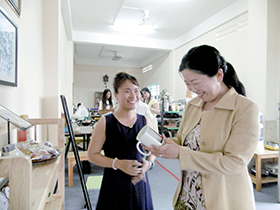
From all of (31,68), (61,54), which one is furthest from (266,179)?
(61,54)

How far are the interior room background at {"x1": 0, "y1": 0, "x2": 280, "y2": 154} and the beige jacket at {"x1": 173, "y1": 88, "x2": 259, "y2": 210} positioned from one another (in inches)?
40.3

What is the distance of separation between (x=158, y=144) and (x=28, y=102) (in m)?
1.37

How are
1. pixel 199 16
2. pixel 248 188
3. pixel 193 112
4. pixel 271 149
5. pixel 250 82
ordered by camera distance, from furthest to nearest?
pixel 199 16 → pixel 250 82 → pixel 271 149 → pixel 193 112 → pixel 248 188

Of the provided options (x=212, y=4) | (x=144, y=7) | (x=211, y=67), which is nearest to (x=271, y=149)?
(x=211, y=67)

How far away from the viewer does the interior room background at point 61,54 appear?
62.7 inches

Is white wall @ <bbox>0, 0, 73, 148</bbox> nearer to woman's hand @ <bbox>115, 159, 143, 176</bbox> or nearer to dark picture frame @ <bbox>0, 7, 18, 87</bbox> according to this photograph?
dark picture frame @ <bbox>0, 7, 18, 87</bbox>

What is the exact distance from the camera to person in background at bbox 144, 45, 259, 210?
82 centimetres

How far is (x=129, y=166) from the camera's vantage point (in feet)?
3.43

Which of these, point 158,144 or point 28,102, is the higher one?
point 28,102

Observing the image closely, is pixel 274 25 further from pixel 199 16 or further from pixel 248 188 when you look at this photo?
pixel 248 188

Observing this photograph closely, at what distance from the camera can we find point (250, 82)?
11.1 ft

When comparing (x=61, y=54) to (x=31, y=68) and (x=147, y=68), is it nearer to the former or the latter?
(x=31, y=68)

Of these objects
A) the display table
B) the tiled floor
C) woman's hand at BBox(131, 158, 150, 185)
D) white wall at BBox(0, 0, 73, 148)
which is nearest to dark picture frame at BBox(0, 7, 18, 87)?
white wall at BBox(0, 0, 73, 148)

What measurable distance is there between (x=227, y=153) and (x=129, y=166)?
1.65ft
